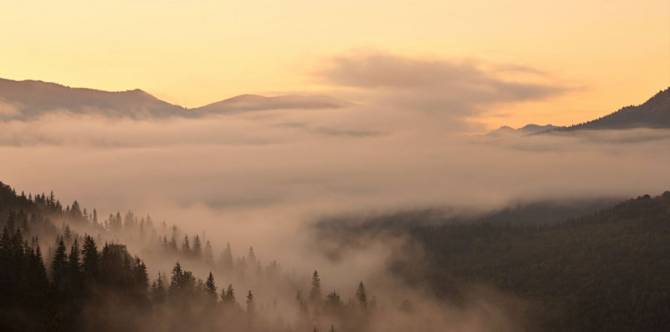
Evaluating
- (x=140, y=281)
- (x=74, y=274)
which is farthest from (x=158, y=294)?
(x=74, y=274)

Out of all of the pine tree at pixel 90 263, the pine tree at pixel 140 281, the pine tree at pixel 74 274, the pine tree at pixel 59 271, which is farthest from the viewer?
the pine tree at pixel 140 281

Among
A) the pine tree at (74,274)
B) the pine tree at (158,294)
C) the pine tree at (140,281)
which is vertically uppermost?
the pine tree at (74,274)

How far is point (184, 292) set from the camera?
185 metres

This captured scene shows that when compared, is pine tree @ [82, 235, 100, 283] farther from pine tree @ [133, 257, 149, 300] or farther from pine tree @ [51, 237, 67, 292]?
pine tree @ [133, 257, 149, 300]

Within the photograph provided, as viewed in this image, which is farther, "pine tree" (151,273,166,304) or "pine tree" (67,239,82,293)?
"pine tree" (151,273,166,304)

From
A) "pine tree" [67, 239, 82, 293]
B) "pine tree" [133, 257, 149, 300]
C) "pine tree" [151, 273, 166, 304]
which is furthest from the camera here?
"pine tree" [151, 273, 166, 304]

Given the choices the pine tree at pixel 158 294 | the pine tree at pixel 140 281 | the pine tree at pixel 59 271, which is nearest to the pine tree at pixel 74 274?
the pine tree at pixel 59 271

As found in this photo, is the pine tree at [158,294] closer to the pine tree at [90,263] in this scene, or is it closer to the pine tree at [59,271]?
the pine tree at [90,263]

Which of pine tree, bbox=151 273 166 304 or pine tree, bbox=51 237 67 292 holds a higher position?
pine tree, bbox=51 237 67 292

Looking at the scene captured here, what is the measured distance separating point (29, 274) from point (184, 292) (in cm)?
5748

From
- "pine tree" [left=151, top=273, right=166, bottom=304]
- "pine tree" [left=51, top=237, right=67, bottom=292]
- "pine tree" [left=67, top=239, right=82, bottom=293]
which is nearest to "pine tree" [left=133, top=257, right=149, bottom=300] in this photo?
"pine tree" [left=151, top=273, right=166, bottom=304]

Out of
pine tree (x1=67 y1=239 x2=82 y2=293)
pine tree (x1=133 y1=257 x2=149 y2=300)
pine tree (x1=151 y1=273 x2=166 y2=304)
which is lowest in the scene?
pine tree (x1=151 y1=273 x2=166 y2=304)

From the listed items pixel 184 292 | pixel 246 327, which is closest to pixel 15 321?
pixel 184 292

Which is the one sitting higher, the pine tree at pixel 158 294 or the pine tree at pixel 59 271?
the pine tree at pixel 59 271
